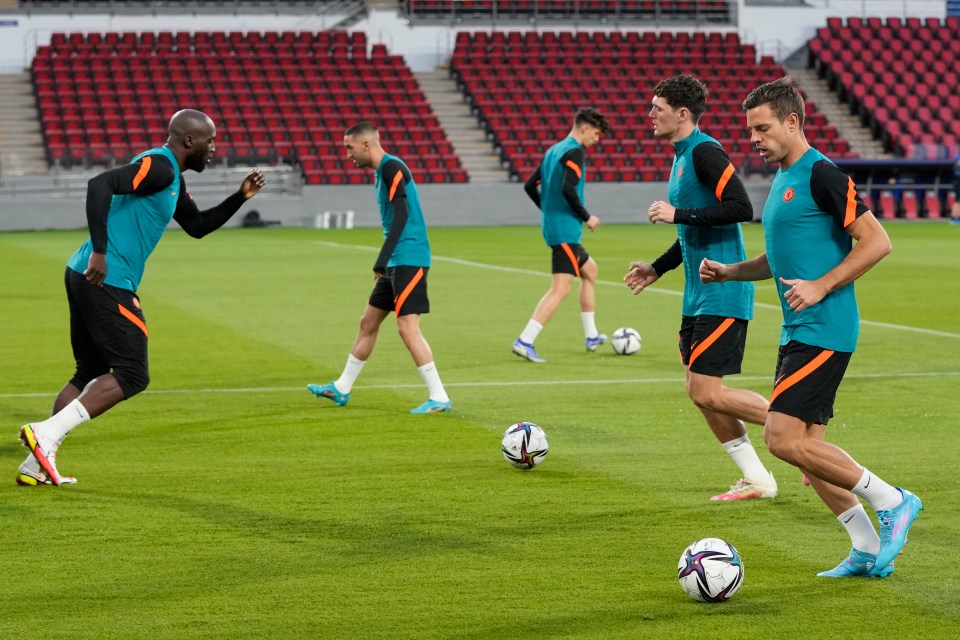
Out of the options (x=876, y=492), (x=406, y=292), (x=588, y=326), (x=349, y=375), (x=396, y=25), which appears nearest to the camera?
(x=876, y=492)

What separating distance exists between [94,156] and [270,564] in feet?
117

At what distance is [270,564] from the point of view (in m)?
5.99

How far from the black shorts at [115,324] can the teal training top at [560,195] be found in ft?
21.1

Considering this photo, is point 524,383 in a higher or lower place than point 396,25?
higher

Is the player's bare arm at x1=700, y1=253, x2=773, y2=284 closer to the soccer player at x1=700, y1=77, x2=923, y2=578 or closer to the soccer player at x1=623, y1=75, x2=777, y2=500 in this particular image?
the soccer player at x1=700, y1=77, x2=923, y2=578

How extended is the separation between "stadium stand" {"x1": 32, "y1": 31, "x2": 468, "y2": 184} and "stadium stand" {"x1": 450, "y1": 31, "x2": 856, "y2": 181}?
2.44 metres

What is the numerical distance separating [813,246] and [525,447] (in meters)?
2.86

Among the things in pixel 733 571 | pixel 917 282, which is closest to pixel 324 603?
pixel 733 571

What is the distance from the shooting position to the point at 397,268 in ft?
33.8

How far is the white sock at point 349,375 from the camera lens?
10.5 meters

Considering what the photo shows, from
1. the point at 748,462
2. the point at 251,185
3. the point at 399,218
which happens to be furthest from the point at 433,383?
the point at 748,462

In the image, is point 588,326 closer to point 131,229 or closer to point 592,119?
point 592,119

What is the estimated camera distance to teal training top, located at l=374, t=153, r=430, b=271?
1013cm

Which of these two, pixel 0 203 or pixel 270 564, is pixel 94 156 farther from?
pixel 270 564
